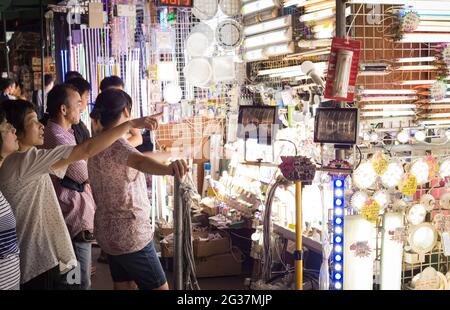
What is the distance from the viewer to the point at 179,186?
260 centimetres

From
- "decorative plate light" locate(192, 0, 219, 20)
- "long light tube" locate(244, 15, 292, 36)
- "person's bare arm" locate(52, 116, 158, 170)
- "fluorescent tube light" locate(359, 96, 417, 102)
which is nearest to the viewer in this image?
"person's bare arm" locate(52, 116, 158, 170)

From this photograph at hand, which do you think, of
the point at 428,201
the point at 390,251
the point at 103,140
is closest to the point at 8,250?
the point at 103,140

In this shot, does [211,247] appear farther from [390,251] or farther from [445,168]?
[445,168]

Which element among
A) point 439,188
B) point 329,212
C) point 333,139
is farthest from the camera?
point 439,188

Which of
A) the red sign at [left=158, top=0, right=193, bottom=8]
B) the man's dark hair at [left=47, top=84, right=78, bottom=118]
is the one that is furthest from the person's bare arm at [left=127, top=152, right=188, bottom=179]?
the red sign at [left=158, top=0, right=193, bottom=8]

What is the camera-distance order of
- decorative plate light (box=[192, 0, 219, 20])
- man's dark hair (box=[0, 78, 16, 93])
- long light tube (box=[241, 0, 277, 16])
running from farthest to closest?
man's dark hair (box=[0, 78, 16, 93]) → decorative plate light (box=[192, 0, 219, 20]) → long light tube (box=[241, 0, 277, 16])

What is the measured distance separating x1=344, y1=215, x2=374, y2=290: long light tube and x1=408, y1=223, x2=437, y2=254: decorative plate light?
375 mm

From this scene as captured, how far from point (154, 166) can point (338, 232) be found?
138 cm

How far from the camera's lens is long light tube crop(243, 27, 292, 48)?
479cm

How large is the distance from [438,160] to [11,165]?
2.80 metres

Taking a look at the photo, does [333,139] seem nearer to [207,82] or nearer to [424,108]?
[424,108]

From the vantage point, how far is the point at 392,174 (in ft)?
12.5

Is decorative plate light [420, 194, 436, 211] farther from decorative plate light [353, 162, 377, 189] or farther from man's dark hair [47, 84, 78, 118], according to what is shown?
man's dark hair [47, 84, 78, 118]
